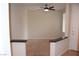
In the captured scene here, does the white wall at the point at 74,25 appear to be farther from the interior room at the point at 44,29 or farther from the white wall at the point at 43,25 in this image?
the white wall at the point at 43,25

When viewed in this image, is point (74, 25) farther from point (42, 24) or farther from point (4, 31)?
point (4, 31)

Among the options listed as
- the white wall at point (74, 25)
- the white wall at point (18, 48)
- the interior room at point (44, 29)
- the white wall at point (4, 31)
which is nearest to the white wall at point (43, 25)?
the interior room at point (44, 29)

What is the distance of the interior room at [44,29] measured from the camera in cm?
479

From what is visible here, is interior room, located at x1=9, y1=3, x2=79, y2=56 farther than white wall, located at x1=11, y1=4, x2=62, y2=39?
No

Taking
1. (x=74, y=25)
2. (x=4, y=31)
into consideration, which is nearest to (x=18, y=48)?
(x=74, y=25)

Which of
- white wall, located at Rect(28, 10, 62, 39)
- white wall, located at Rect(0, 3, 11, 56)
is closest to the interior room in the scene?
white wall, located at Rect(28, 10, 62, 39)

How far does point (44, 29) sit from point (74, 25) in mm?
3049

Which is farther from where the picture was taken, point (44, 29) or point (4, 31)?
point (44, 29)

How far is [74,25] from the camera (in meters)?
5.98

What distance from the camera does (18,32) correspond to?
21.9ft

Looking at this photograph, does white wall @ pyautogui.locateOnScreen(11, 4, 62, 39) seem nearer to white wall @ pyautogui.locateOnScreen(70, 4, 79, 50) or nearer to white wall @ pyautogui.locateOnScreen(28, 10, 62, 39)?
white wall @ pyautogui.locateOnScreen(28, 10, 62, 39)

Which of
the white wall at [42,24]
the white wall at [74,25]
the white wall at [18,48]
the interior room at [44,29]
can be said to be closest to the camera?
the white wall at [18,48]

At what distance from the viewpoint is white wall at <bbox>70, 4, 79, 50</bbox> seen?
234 inches

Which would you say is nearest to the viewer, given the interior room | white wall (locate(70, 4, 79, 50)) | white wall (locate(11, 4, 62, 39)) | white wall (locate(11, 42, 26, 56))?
white wall (locate(11, 42, 26, 56))
